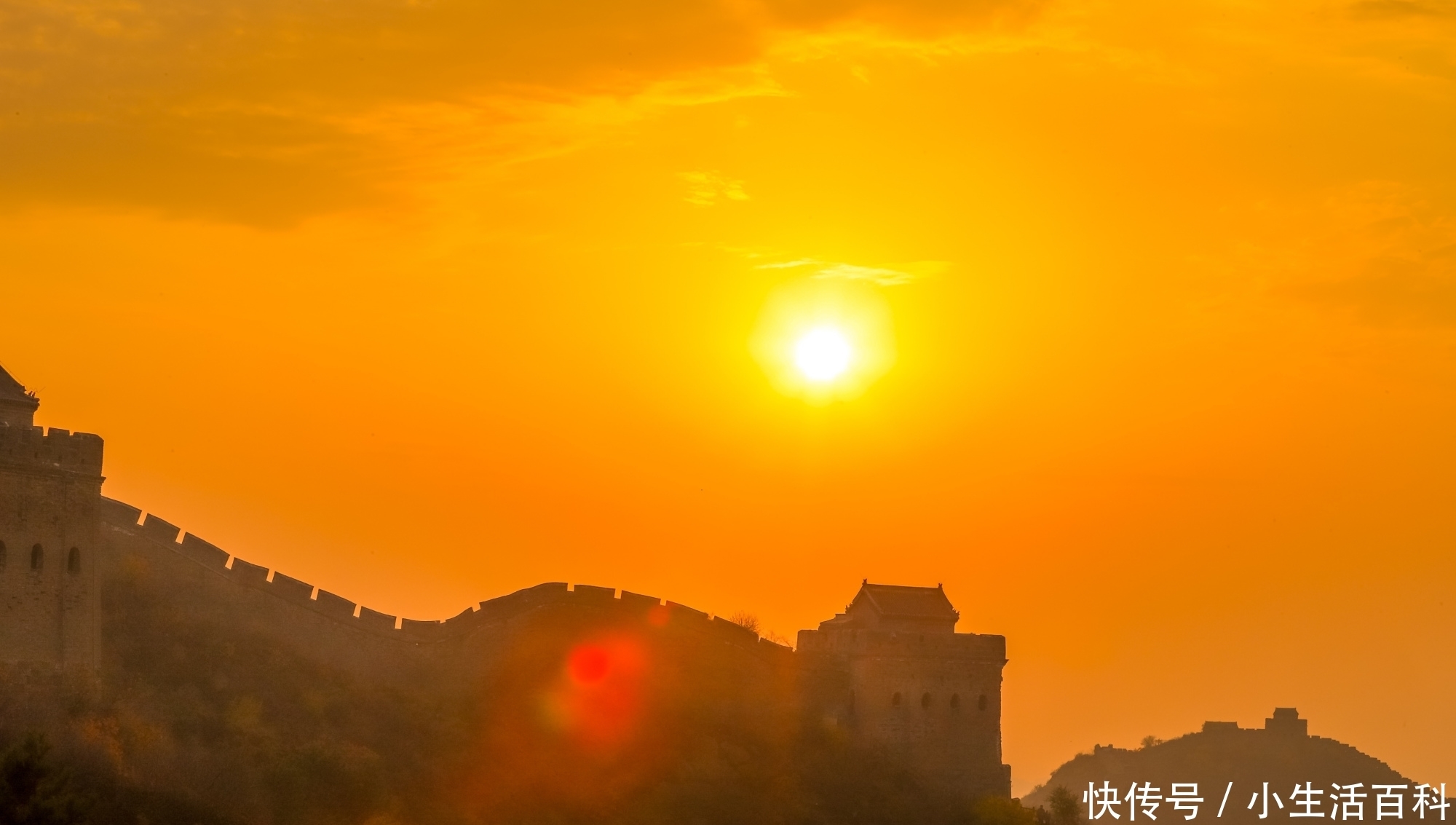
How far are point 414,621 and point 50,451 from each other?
36.4 ft

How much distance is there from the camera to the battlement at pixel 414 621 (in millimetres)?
49906

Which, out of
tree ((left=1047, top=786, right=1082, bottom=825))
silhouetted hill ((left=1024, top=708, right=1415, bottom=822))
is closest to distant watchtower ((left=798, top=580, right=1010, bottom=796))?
tree ((left=1047, top=786, right=1082, bottom=825))

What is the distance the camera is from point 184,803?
4234 cm

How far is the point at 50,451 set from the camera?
44219 mm

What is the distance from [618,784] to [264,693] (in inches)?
297

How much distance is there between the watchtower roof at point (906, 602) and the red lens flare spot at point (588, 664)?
7.14m

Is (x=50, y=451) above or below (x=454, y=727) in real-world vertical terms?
above

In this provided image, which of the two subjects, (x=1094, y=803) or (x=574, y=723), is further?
(x=1094, y=803)

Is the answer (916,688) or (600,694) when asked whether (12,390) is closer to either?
(600,694)

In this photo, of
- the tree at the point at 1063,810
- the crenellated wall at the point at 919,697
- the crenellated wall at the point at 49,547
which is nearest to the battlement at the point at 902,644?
the crenellated wall at the point at 919,697

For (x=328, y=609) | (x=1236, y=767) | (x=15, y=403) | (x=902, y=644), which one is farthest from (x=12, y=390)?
(x=1236, y=767)

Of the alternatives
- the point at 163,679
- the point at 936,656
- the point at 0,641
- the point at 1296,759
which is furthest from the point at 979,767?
the point at 1296,759

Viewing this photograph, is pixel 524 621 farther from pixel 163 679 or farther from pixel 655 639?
pixel 163 679

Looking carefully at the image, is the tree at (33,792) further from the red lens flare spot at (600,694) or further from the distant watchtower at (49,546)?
the red lens flare spot at (600,694)
